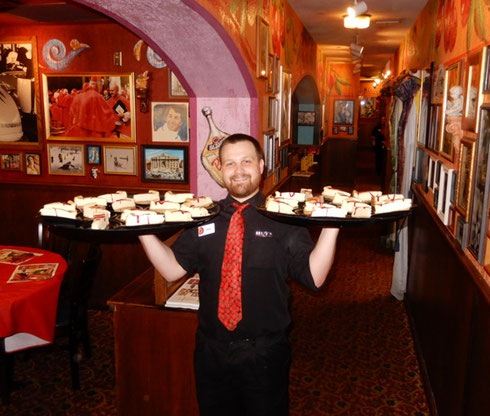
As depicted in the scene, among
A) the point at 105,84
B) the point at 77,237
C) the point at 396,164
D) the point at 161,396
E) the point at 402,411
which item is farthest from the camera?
the point at 396,164

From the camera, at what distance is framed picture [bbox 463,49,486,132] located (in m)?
2.59

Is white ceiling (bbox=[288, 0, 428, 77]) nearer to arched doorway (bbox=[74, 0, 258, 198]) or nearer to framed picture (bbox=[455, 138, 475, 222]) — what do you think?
arched doorway (bbox=[74, 0, 258, 198])

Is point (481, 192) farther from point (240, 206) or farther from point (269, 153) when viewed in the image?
point (269, 153)

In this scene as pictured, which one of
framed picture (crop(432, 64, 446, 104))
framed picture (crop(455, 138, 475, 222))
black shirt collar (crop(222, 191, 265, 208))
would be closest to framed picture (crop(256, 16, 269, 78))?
framed picture (crop(432, 64, 446, 104))

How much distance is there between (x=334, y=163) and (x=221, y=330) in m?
11.2

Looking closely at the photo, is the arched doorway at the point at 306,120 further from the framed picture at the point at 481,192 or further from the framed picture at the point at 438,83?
the framed picture at the point at 481,192

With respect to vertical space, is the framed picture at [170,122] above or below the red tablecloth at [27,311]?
above

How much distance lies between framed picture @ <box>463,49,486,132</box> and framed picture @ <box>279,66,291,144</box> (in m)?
2.78

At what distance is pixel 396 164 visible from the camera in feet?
19.2

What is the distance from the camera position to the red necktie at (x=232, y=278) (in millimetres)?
2170

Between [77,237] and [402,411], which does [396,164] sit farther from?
[77,237]

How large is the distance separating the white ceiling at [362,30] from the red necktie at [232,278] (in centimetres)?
448

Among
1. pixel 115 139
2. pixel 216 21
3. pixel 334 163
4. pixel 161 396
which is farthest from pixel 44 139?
pixel 334 163

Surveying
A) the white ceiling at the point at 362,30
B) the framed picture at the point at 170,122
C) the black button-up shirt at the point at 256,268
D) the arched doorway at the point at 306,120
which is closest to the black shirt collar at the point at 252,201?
the black button-up shirt at the point at 256,268
